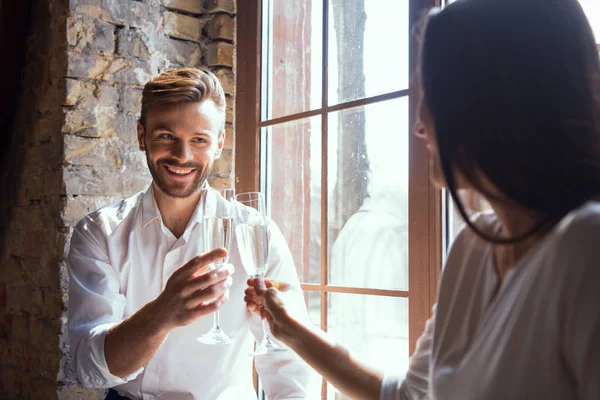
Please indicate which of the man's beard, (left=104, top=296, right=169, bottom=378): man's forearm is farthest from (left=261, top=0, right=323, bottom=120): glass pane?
(left=104, top=296, right=169, bottom=378): man's forearm

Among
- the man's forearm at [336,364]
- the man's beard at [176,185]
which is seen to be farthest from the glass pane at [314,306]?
the man's forearm at [336,364]

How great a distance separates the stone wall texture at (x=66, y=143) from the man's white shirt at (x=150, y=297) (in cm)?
26

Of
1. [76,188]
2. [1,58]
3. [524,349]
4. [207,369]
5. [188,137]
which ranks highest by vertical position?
[1,58]

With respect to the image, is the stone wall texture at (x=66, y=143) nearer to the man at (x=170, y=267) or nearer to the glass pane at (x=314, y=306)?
the man at (x=170, y=267)

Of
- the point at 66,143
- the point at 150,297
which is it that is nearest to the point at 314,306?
the point at 150,297

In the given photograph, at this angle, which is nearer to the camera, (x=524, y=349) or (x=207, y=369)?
(x=524, y=349)

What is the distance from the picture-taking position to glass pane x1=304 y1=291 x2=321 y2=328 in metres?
2.16

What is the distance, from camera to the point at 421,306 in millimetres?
→ 1829

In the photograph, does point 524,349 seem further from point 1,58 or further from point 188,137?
point 1,58

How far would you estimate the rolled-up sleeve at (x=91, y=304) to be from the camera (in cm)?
167

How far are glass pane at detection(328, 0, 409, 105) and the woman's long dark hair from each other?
966 millimetres

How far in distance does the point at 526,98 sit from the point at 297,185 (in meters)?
1.45

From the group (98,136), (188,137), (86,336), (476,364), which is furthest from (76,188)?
(476,364)

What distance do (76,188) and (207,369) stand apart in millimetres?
805
